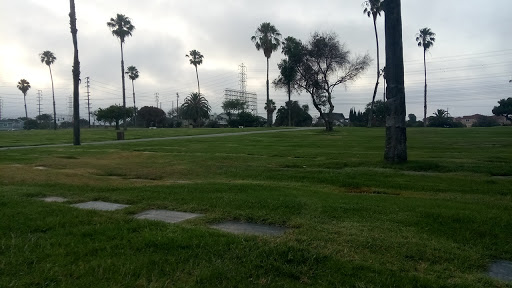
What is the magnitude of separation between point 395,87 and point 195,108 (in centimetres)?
8119

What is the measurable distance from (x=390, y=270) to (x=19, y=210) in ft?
16.7

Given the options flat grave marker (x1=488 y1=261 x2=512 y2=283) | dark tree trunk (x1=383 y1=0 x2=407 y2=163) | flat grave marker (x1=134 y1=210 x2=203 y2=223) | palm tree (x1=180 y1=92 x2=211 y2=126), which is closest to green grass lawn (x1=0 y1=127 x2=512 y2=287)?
flat grave marker (x1=488 y1=261 x2=512 y2=283)

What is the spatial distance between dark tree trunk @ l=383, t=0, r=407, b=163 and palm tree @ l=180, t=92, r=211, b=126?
80598mm

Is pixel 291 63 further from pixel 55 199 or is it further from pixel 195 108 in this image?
pixel 195 108

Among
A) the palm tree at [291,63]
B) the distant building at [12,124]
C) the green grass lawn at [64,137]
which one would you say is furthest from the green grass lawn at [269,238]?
the distant building at [12,124]

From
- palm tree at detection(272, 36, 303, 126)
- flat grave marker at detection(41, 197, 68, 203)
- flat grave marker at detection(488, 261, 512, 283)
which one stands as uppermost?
palm tree at detection(272, 36, 303, 126)

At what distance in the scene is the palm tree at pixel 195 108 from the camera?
9088 centimetres

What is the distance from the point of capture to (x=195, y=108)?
90875 millimetres

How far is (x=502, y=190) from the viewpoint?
306 inches

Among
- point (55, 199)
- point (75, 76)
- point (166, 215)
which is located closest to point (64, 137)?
point (75, 76)

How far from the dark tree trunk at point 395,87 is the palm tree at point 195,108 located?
8060 cm

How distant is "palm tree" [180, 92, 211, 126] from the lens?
9088 centimetres

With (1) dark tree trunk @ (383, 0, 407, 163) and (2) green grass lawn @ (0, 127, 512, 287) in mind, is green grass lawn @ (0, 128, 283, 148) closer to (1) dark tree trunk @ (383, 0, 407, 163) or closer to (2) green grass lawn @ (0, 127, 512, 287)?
(2) green grass lawn @ (0, 127, 512, 287)

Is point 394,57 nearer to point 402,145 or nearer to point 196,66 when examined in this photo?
point 402,145
